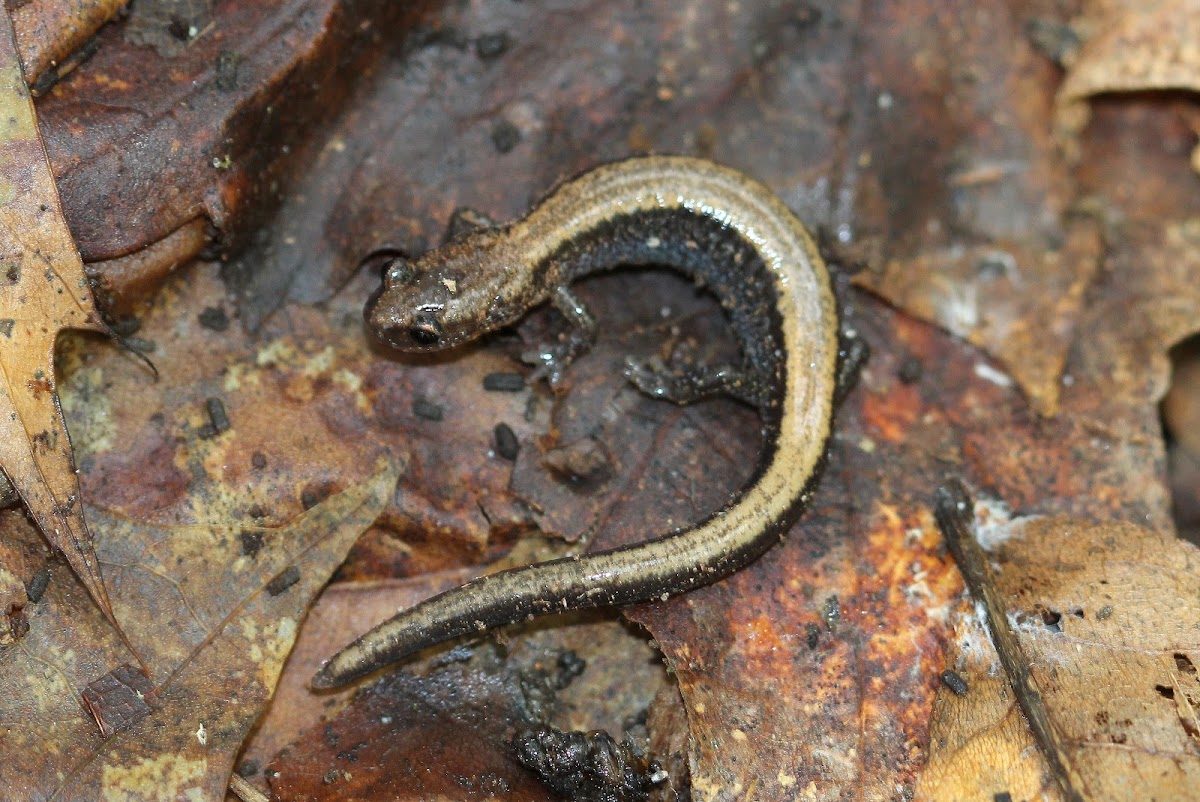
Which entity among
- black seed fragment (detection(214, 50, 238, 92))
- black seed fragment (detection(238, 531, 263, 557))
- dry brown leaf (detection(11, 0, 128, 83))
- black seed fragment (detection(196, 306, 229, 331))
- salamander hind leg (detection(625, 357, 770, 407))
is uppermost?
dry brown leaf (detection(11, 0, 128, 83))

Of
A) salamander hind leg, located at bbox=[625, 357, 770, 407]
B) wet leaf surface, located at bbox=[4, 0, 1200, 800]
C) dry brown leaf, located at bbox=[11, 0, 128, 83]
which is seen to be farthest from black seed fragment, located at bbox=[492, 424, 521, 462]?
dry brown leaf, located at bbox=[11, 0, 128, 83]

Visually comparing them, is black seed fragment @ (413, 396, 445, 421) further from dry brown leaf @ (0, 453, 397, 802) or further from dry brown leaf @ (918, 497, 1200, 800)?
dry brown leaf @ (918, 497, 1200, 800)

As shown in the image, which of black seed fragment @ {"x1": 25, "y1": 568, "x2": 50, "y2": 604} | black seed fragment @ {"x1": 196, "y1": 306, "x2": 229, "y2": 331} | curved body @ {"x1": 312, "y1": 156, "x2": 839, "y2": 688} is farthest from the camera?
black seed fragment @ {"x1": 196, "y1": 306, "x2": 229, "y2": 331}

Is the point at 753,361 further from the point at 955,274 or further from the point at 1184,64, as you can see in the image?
the point at 1184,64

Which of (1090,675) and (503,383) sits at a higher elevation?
(503,383)

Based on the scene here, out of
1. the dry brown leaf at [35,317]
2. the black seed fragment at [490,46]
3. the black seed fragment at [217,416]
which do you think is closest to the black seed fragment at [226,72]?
the dry brown leaf at [35,317]

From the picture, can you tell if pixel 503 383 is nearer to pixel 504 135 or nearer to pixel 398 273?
pixel 398 273

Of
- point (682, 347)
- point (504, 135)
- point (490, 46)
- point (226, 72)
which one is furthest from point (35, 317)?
point (682, 347)
